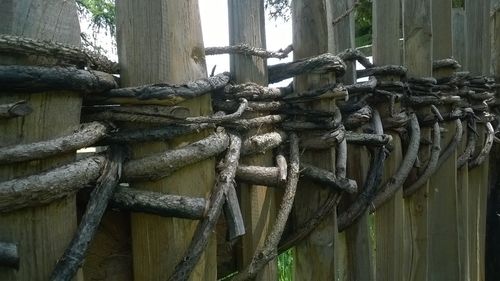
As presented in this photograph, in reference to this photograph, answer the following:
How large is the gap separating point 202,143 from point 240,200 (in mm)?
274

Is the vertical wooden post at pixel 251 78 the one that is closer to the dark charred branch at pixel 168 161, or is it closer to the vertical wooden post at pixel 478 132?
the dark charred branch at pixel 168 161

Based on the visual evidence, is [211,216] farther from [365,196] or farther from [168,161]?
[365,196]

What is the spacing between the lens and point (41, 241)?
819mm

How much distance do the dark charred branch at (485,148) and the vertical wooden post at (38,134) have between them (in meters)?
2.26

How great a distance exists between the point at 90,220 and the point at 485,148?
2.27 m

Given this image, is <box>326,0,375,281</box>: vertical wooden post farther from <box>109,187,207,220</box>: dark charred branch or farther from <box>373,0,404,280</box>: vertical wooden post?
<box>109,187,207,220</box>: dark charred branch

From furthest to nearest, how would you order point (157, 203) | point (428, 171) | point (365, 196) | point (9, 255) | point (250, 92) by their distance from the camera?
point (428, 171)
point (365, 196)
point (250, 92)
point (157, 203)
point (9, 255)

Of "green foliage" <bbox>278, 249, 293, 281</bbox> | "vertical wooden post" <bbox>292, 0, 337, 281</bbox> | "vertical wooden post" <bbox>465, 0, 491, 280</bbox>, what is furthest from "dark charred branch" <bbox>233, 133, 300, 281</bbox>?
"green foliage" <bbox>278, 249, 293, 281</bbox>

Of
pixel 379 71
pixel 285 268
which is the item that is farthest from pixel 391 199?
pixel 285 268

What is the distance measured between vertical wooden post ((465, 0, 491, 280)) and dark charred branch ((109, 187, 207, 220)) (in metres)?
2.06

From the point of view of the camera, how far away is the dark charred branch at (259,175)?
1.16m

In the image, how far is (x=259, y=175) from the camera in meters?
1.18

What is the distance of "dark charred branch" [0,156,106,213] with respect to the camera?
2.49 ft

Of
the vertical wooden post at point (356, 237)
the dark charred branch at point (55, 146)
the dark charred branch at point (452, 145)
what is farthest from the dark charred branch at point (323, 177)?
the dark charred branch at point (452, 145)
